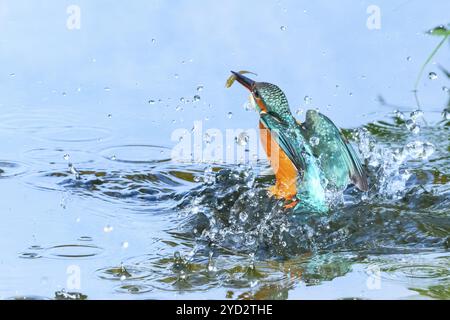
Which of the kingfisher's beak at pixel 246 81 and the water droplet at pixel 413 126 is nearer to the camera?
the kingfisher's beak at pixel 246 81

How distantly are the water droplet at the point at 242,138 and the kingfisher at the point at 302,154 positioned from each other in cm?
50

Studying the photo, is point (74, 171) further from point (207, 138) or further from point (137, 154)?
point (207, 138)

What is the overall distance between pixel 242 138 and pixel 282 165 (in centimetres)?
77

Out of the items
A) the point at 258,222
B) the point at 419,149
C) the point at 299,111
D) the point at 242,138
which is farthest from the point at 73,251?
the point at 419,149

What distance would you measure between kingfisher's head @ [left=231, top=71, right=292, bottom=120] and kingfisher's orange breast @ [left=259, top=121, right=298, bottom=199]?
0.30ft

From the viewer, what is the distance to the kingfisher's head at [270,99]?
16.3 feet

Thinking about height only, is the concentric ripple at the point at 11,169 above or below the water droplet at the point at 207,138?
below

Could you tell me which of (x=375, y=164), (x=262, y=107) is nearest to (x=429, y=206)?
(x=375, y=164)

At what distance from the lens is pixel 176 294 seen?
405 cm

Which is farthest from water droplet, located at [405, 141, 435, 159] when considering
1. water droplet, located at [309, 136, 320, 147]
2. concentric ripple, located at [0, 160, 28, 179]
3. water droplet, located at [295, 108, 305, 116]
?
concentric ripple, located at [0, 160, 28, 179]

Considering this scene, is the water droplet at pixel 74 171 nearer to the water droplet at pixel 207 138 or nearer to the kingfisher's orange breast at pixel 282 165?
the water droplet at pixel 207 138

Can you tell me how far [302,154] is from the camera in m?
4.97

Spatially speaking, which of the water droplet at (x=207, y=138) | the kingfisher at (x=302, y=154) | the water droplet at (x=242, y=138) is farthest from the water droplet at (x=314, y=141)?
the water droplet at (x=207, y=138)

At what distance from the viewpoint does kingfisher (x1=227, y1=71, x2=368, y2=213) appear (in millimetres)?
4957
